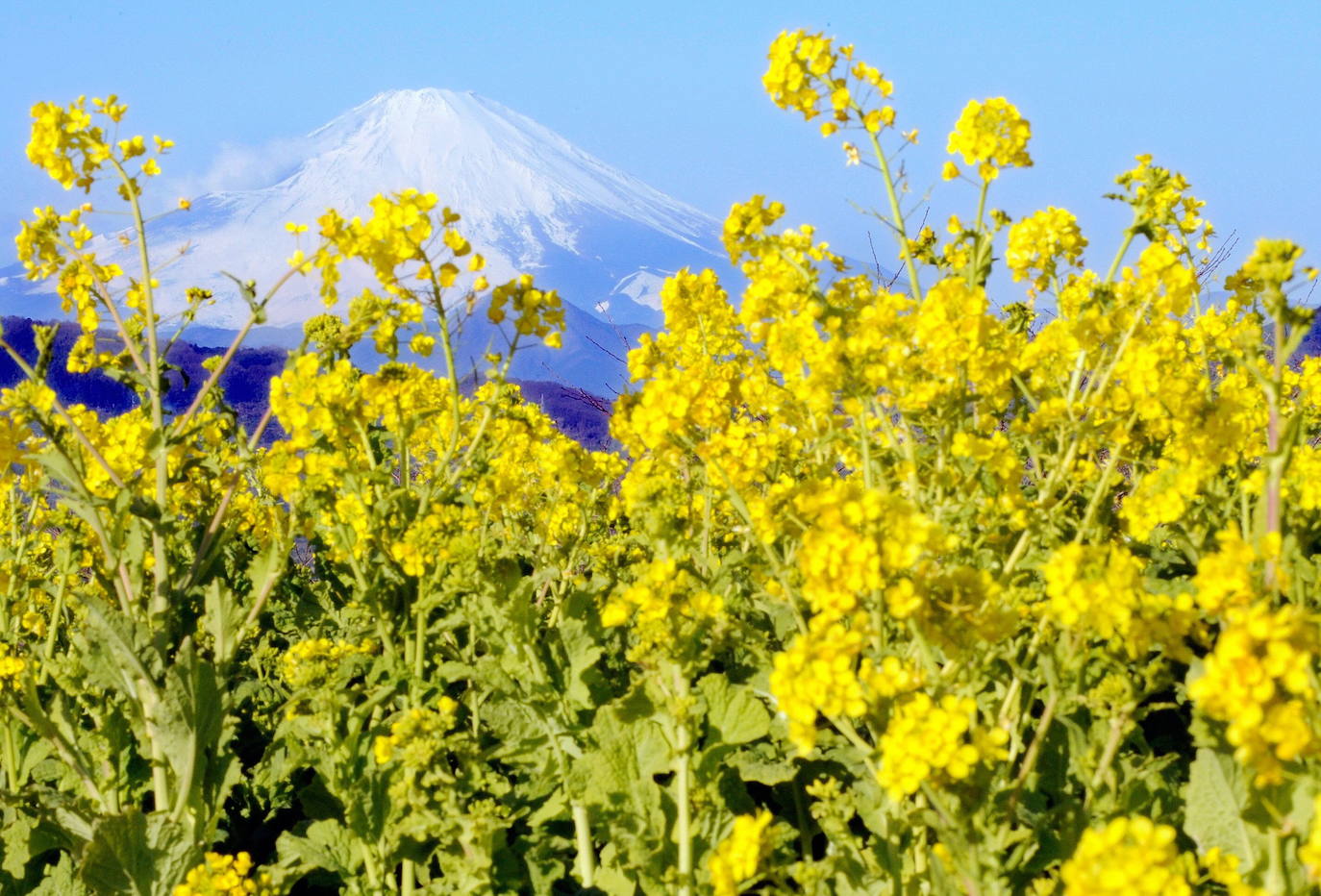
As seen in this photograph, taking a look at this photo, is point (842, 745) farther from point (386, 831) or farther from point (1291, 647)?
point (1291, 647)

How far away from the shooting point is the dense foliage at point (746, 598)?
205 centimetres

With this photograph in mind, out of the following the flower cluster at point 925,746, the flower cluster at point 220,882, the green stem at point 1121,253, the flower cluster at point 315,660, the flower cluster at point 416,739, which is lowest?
the flower cluster at point 220,882

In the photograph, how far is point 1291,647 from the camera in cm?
148

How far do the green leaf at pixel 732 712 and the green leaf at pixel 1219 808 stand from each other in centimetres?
115

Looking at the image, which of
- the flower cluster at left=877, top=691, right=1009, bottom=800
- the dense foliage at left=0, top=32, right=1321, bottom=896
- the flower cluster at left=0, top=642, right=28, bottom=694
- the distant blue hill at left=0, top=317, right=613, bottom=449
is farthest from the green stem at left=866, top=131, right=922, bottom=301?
the distant blue hill at left=0, top=317, right=613, bottom=449

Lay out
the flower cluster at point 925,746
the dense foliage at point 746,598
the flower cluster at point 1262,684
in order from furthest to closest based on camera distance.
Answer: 1. the dense foliage at point 746,598
2. the flower cluster at point 925,746
3. the flower cluster at point 1262,684

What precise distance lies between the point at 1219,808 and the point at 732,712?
1317 millimetres

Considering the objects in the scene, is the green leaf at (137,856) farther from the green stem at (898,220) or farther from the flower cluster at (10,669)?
the green stem at (898,220)

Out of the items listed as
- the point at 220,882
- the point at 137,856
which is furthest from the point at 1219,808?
the point at 137,856

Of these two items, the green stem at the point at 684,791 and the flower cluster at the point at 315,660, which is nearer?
the green stem at the point at 684,791

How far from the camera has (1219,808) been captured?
8.25 ft

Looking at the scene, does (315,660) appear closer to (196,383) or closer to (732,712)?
(732,712)

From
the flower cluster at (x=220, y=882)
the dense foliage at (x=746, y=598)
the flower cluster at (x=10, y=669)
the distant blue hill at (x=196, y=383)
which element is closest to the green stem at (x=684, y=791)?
the dense foliage at (x=746, y=598)

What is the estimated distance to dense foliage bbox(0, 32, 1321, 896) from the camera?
2053 millimetres
